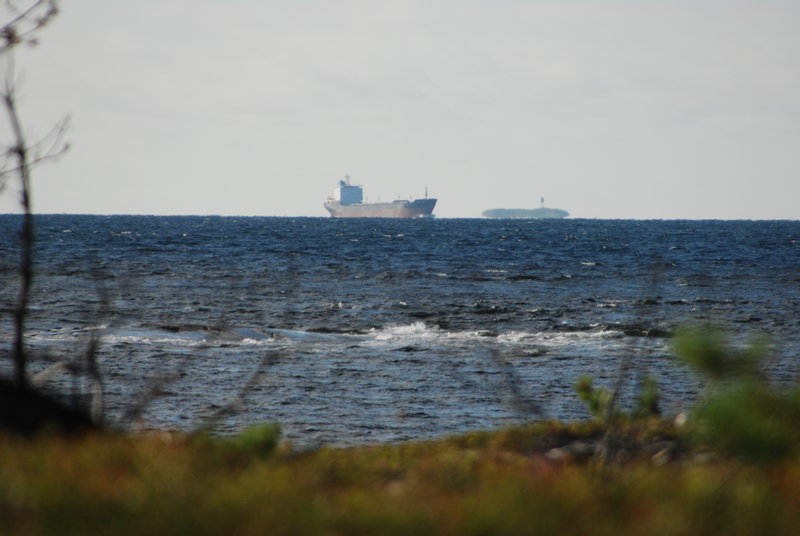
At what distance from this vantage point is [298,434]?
11.4m

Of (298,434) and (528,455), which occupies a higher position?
(528,455)

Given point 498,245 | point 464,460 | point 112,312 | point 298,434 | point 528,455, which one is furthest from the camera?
point 498,245

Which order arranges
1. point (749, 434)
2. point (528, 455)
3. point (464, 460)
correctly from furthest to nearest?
point (528, 455)
point (464, 460)
point (749, 434)

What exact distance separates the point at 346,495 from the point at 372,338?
1719 centimetres

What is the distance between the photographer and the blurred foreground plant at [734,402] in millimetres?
3984

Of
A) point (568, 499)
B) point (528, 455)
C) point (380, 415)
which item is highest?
point (568, 499)

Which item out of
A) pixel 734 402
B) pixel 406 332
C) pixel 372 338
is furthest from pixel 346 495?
pixel 406 332

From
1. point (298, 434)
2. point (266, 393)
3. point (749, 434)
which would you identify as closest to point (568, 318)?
point (266, 393)

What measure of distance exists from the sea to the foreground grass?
0.64m

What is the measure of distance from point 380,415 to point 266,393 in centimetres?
227

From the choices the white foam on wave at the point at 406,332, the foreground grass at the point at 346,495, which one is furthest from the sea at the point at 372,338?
the foreground grass at the point at 346,495

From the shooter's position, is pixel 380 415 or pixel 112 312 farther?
pixel 112 312

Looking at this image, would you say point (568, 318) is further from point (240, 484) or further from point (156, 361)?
point (240, 484)

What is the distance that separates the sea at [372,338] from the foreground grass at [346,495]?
64 cm
